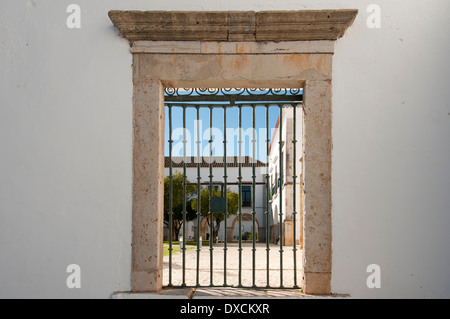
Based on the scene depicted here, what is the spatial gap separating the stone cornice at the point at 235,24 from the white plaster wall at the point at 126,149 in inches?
8.1

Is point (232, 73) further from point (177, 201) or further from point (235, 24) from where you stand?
point (177, 201)

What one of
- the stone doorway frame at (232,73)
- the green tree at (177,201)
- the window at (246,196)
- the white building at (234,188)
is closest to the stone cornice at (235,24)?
the stone doorway frame at (232,73)

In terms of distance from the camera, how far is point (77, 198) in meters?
4.14

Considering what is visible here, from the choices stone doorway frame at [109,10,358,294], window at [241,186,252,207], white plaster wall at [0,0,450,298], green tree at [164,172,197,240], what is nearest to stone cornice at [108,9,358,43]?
stone doorway frame at [109,10,358,294]

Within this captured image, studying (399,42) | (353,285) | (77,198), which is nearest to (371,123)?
(399,42)

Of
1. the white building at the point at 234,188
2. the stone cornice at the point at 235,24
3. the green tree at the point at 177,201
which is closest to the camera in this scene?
the stone cornice at the point at 235,24

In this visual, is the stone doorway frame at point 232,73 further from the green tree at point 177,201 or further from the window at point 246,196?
the window at point 246,196

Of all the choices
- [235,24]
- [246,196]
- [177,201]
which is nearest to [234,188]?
[246,196]

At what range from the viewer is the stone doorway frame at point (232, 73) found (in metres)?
4.04

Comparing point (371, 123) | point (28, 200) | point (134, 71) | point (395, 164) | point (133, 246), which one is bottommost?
point (133, 246)

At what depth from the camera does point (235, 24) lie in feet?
13.3

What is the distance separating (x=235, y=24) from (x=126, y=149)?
1508mm

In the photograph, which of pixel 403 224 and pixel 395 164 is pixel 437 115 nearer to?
pixel 395 164

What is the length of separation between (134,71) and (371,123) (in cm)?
223
